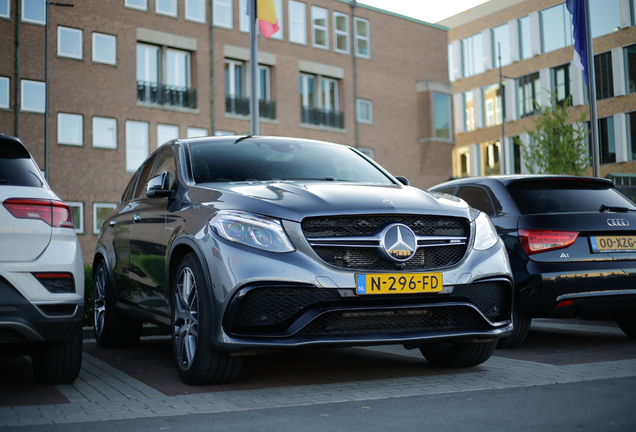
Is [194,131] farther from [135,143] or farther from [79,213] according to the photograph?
[79,213]

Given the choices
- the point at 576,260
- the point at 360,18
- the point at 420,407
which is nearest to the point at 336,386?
the point at 420,407

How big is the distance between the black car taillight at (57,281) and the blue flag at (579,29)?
13077 mm

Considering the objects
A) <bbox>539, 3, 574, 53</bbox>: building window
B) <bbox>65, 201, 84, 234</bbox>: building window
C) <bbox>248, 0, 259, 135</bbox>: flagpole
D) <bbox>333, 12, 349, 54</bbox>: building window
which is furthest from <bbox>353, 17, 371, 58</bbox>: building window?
<bbox>248, 0, 259, 135</bbox>: flagpole

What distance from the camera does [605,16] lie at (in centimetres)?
4328

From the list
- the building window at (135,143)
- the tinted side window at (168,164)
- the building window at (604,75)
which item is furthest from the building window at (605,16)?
the tinted side window at (168,164)

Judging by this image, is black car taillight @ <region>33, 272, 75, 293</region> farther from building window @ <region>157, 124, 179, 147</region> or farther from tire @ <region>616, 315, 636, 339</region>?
building window @ <region>157, 124, 179, 147</region>

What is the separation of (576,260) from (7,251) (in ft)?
14.9

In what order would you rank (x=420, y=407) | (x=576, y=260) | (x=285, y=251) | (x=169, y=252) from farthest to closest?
(x=576, y=260) < (x=169, y=252) < (x=285, y=251) < (x=420, y=407)

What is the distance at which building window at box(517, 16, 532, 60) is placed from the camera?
165 feet

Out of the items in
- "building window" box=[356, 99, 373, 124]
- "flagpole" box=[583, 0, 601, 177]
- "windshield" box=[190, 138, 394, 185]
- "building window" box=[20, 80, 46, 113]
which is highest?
"building window" box=[356, 99, 373, 124]

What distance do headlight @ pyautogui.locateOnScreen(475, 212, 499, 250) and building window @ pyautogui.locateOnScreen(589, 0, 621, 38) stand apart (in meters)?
41.6

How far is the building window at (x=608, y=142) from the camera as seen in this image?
43438 millimetres

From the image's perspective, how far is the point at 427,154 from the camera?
143 feet

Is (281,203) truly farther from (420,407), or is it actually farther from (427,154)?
→ (427,154)
